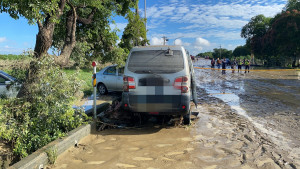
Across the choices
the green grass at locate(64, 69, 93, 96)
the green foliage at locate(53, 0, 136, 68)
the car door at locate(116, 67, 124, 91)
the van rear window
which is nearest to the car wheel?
the green grass at locate(64, 69, 93, 96)

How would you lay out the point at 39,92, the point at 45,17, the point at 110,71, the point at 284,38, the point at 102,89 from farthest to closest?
the point at 284,38 → the point at 102,89 → the point at 110,71 → the point at 45,17 → the point at 39,92

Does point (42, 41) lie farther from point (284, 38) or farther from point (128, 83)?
point (284, 38)

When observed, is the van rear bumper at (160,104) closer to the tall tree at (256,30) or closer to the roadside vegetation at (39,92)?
the roadside vegetation at (39,92)

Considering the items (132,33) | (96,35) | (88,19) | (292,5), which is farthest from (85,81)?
(292,5)

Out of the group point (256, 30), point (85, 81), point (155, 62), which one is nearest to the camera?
point (155, 62)

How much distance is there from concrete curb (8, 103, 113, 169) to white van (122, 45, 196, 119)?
1.12m

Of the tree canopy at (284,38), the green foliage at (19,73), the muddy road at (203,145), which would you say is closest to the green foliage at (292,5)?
the tree canopy at (284,38)

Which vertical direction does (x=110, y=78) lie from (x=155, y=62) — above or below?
below

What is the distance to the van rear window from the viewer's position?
A: 561cm

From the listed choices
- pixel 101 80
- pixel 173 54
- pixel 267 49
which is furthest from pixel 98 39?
pixel 267 49

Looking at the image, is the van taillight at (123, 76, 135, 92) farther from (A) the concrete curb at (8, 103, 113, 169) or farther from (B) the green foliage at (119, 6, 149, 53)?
(B) the green foliage at (119, 6, 149, 53)

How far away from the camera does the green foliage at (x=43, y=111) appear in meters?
4.43

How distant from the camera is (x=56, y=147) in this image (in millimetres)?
4227

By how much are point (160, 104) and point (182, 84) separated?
68cm
